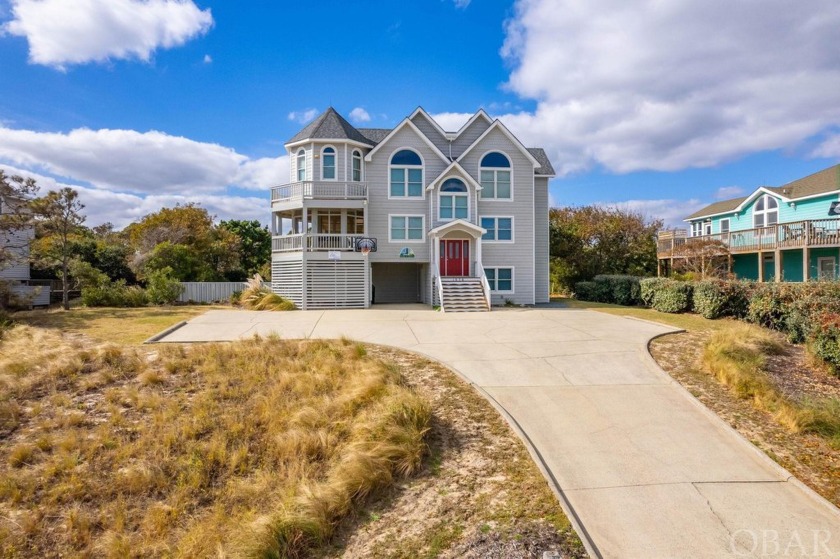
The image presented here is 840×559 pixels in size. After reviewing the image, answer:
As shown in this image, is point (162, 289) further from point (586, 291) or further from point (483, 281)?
point (586, 291)

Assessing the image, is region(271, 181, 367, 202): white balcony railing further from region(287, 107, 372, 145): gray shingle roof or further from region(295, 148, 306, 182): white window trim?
region(287, 107, 372, 145): gray shingle roof

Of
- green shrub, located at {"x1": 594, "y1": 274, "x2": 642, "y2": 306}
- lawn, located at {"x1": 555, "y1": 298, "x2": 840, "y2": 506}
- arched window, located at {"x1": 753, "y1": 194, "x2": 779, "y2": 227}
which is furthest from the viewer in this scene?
arched window, located at {"x1": 753, "y1": 194, "x2": 779, "y2": 227}

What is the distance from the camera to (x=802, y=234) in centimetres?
2341

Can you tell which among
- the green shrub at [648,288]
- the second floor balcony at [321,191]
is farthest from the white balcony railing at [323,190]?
the green shrub at [648,288]

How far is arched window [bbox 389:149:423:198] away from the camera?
2470 cm

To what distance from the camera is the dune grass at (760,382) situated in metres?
7.16

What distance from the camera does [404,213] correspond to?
24578 millimetres

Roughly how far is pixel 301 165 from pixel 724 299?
2015 centimetres

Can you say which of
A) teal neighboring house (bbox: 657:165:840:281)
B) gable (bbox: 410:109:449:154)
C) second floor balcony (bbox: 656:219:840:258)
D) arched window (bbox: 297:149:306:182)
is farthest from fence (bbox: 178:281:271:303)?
teal neighboring house (bbox: 657:165:840:281)

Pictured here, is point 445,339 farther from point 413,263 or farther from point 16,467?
point 413,263

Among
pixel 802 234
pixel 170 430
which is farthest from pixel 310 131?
pixel 802 234

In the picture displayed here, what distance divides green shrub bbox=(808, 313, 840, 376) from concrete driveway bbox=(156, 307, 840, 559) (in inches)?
139

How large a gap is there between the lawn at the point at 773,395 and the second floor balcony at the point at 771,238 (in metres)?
14.1

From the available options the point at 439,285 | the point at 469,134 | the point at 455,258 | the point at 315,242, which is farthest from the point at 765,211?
the point at 315,242
